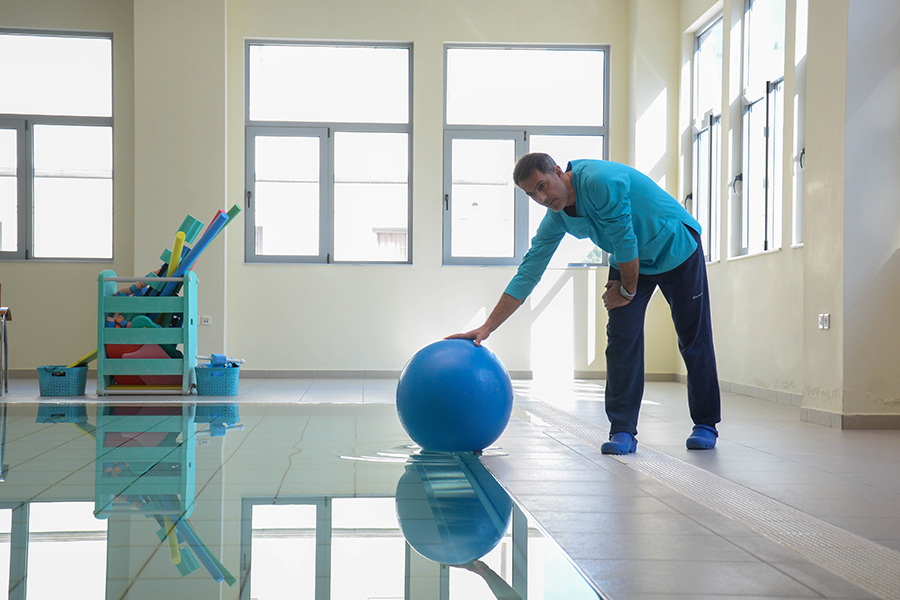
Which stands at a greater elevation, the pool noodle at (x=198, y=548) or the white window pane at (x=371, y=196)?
the white window pane at (x=371, y=196)

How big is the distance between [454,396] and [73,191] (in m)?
5.91

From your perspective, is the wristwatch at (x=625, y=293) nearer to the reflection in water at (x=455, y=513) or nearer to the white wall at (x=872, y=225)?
the reflection in water at (x=455, y=513)

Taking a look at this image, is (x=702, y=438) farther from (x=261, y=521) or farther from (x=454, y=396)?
(x=261, y=521)

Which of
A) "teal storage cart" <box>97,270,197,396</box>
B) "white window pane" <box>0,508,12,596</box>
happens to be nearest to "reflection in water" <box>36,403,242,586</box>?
"white window pane" <box>0,508,12,596</box>

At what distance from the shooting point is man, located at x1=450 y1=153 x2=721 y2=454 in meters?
3.05

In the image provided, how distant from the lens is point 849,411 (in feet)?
13.7

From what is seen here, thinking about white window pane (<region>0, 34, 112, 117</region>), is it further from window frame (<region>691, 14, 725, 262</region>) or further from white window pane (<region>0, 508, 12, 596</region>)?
white window pane (<region>0, 508, 12, 596</region>)

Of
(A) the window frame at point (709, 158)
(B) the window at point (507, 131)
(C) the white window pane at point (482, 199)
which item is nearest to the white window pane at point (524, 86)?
(B) the window at point (507, 131)

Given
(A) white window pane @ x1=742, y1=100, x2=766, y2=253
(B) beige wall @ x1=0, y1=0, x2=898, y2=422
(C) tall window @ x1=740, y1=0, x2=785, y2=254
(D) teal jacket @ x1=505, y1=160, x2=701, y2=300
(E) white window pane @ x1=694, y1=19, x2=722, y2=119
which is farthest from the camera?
(B) beige wall @ x1=0, y1=0, x2=898, y2=422

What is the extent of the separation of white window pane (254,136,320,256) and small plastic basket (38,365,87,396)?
2.24m

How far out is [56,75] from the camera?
7605 mm

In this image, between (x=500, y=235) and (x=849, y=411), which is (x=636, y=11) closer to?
(x=500, y=235)

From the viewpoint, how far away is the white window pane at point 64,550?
152 centimetres

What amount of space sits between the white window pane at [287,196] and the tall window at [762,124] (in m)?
3.61
